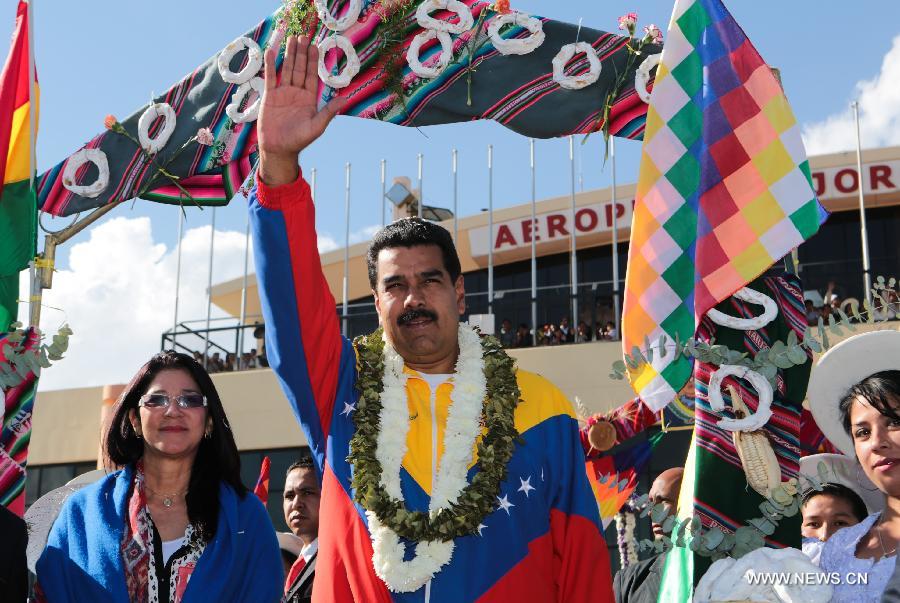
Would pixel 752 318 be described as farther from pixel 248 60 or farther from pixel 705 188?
pixel 248 60

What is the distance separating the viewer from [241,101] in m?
5.57

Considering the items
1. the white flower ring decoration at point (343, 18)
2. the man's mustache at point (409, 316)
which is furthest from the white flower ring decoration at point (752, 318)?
the white flower ring decoration at point (343, 18)

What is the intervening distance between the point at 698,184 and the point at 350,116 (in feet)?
6.42

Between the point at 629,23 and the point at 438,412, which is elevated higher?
the point at 629,23

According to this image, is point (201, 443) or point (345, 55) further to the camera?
point (345, 55)

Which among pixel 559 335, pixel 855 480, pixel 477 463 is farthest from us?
pixel 559 335

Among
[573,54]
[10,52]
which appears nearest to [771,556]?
[573,54]

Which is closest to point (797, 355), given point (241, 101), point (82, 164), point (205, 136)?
point (241, 101)

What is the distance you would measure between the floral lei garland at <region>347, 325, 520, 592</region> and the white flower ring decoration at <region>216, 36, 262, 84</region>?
2.52 m

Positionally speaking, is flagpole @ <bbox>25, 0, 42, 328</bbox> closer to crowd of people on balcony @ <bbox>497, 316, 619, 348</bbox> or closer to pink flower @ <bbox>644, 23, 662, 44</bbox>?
pink flower @ <bbox>644, 23, 662, 44</bbox>

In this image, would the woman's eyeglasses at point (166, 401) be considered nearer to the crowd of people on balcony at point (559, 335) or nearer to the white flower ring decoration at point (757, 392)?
the white flower ring decoration at point (757, 392)

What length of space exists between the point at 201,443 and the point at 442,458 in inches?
34.7

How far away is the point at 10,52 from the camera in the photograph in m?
5.98

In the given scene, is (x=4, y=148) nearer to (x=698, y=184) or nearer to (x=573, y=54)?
(x=573, y=54)
